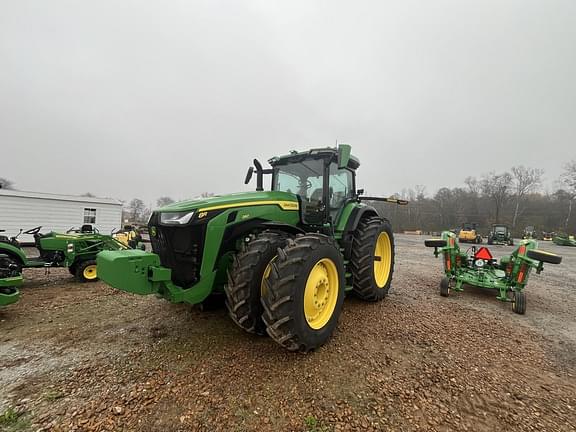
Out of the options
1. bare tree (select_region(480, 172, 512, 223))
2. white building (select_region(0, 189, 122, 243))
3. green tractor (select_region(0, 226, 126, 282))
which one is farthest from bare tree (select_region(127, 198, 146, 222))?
bare tree (select_region(480, 172, 512, 223))

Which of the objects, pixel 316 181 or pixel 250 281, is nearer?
pixel 250 281

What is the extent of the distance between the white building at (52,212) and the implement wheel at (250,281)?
57.2 feet

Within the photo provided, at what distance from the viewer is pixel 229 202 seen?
283 cm

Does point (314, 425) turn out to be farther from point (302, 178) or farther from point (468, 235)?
point (468, 235)

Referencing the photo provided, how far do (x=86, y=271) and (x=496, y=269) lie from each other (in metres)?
8.61

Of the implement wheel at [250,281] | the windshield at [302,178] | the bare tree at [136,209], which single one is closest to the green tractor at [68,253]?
the windshield at [302,178]

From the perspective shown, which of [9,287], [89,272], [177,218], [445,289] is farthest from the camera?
[89,272]

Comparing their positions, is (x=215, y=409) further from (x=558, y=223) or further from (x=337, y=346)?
(x=558, y=223)

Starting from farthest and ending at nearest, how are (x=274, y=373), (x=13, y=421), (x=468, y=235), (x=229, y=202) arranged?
1. (x=468, y=235)
2. (x=229, y=202)
3. (x=274, y=373)
4. (x=13, y=421)

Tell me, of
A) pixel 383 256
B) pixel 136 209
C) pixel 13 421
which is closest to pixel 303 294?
pixel 13 421

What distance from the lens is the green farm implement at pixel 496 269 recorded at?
177 inches

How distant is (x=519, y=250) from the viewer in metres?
4.84

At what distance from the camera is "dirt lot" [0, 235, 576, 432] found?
190cm

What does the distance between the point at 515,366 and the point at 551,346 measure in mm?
1001
